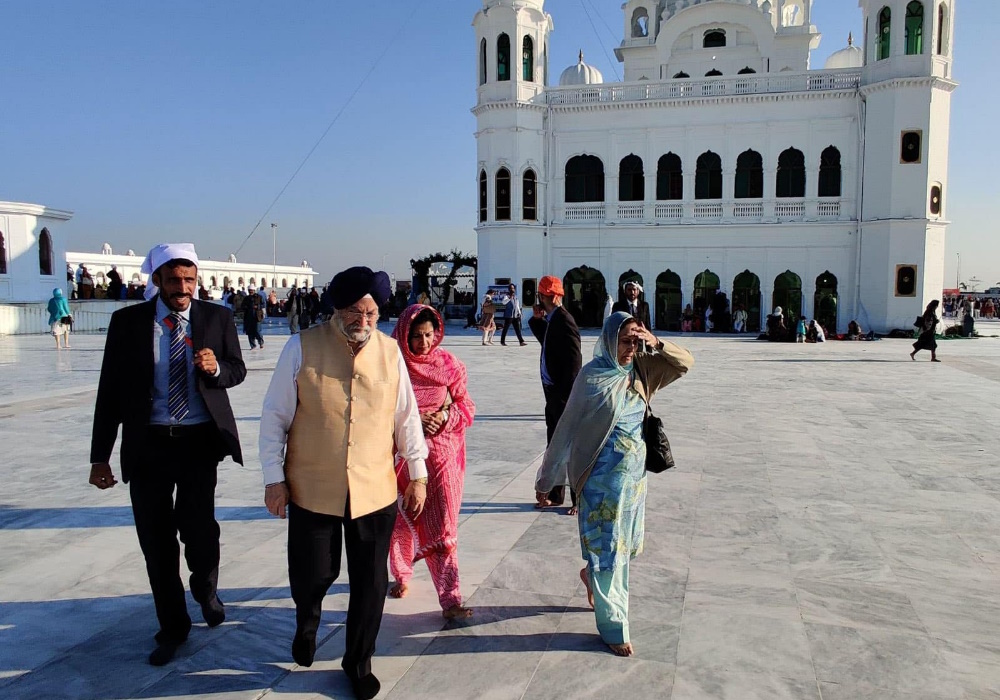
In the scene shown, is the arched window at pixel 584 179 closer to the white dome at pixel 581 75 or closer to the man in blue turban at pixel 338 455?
the white dome at pixel 581 75

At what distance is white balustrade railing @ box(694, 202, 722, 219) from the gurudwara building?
0.05 m

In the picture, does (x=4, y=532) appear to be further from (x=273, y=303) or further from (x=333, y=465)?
(x=273, y=303)

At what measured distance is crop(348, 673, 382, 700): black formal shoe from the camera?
3.06m

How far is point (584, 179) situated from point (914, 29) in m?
12.4

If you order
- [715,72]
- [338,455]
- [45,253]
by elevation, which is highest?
[715,72]

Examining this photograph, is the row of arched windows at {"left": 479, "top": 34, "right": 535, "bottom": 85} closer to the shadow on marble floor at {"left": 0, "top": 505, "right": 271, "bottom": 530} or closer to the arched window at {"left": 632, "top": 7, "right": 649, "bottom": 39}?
the arched window at {"left": 632, "top": 7, "right": 649, "bottom": 39}

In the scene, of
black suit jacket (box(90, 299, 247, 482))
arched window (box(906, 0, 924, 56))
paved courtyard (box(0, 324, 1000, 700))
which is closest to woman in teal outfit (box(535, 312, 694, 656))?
paved courtyard (box(0, 324, 1000, 700))

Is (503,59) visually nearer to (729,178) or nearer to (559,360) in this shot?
(729,178)

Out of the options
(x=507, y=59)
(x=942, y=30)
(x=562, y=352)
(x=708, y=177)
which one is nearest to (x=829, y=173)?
(x=708, y=177)

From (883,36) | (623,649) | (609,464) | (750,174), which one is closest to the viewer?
(623,649)

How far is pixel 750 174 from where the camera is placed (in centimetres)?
2877

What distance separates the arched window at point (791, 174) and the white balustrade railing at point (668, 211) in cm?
362

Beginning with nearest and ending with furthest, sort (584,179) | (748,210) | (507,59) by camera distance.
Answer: (748,210) → (507,59) → (584,179)

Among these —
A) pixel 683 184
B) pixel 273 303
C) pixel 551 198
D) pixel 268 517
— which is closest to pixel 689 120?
pixel 683 184
